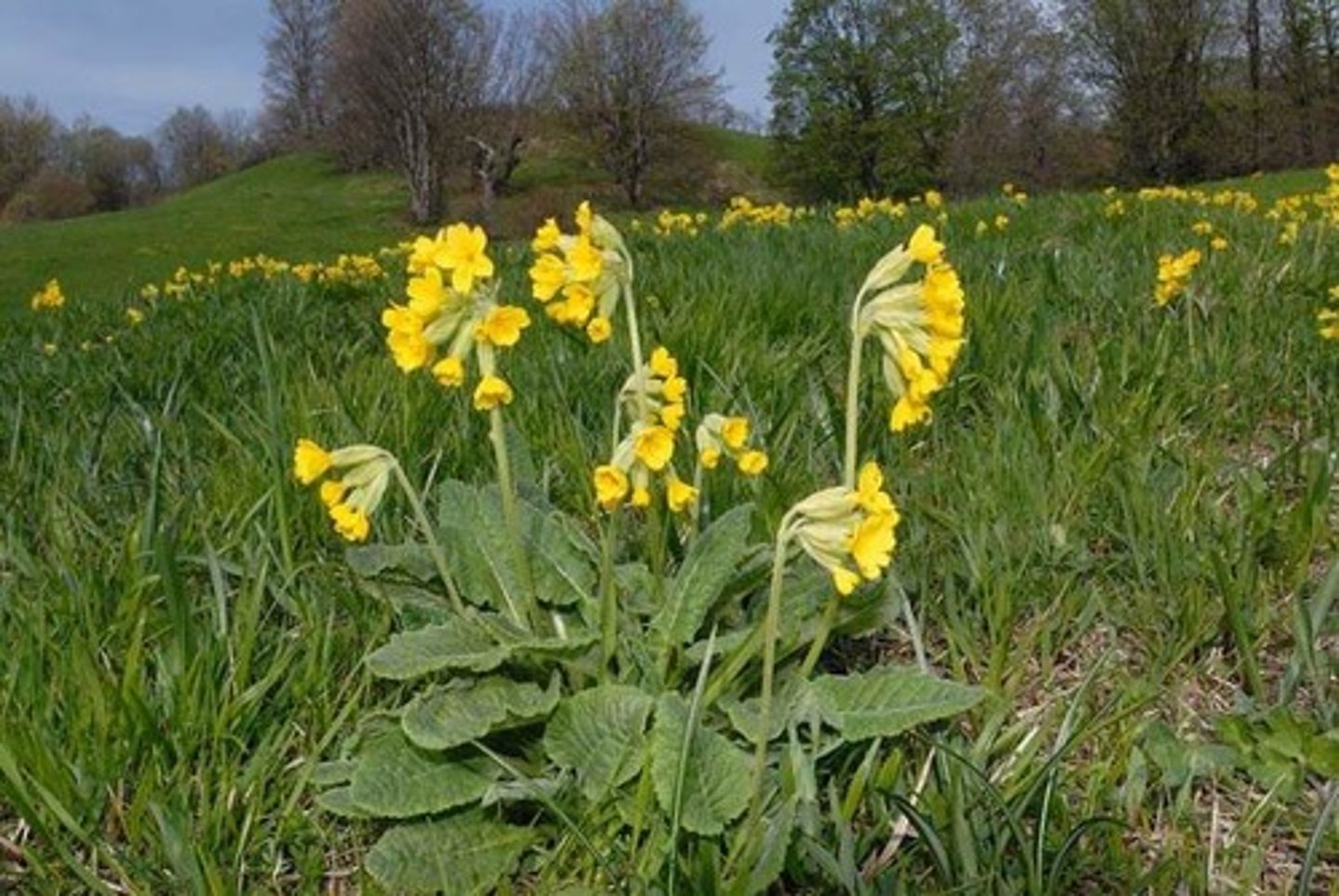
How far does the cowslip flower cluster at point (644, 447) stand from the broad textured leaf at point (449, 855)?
0.45 meters

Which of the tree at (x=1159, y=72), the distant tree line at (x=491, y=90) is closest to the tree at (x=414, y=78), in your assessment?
the distant tree line at (x=491, y=90)

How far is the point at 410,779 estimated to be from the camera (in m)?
1.45

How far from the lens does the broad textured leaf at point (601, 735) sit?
4.72 feet

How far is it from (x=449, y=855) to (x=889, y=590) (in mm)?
731

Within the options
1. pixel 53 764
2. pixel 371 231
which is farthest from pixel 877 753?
pixel 371 231

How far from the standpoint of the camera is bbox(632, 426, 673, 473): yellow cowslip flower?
1480mm

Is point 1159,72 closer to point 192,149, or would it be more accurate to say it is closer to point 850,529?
point 850,529

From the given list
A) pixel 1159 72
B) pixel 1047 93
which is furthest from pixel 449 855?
pixel 1047 93

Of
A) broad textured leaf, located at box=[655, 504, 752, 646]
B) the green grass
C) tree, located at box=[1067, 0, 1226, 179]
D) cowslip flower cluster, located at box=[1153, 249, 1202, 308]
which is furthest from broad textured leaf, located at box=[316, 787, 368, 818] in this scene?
tree, located at box=[1067, 0, 1226, 179]

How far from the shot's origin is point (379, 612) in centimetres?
184

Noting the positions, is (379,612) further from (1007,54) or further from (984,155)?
(1007,54)

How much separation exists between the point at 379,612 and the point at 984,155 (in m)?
45.6

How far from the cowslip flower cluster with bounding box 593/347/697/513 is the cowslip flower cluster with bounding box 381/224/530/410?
178mm

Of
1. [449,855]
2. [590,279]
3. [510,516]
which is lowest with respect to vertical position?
[449,855]
